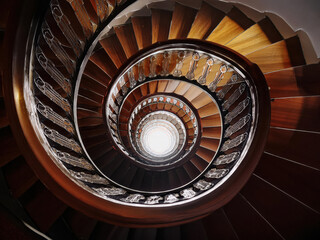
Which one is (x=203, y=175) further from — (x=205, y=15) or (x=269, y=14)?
(x=269, y=14)

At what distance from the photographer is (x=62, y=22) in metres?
2.09

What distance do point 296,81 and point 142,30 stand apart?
115 inches

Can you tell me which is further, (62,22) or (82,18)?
(82,18)

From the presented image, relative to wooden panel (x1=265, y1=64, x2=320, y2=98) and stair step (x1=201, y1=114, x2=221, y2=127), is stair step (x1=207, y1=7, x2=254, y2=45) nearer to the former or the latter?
wooden panel (x1=265, y1=64, x2=320, y2=98)

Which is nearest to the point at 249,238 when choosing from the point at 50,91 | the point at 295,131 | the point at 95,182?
the point at 295,131

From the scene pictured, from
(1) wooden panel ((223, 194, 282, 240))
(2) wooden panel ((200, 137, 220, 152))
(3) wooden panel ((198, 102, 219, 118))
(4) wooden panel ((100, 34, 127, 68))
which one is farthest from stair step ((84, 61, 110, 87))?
(1) wooden panel ((223, 194, 282, 240))

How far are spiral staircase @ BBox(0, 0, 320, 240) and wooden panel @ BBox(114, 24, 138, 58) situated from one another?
2 cm

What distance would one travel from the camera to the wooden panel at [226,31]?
3201 mm

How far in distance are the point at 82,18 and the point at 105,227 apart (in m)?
2.64

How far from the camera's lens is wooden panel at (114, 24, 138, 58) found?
3.76 m

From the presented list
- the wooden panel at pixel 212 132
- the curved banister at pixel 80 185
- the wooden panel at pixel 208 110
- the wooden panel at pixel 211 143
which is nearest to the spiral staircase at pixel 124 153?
the curved banister at pixel 80 185

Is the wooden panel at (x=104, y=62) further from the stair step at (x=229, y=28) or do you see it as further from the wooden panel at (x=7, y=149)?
the wooden panel at (x=7, y=149)

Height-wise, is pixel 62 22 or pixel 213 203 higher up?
pixel 62 22

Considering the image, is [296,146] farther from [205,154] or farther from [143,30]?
[143,30]
